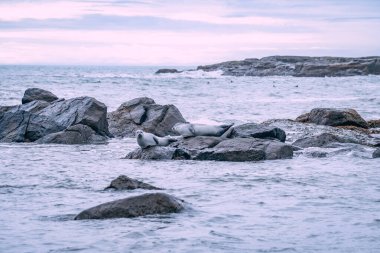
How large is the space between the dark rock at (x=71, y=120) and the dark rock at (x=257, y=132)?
5.01m

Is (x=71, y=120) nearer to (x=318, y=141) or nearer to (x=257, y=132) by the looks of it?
(x=257, y=132)

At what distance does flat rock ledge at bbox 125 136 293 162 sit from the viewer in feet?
49.6

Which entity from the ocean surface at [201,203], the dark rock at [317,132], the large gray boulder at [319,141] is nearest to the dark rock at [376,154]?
the ocean surface at [201,203]

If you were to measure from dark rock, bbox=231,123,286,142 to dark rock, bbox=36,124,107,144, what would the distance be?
4.73 meters

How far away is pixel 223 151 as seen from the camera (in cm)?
1522

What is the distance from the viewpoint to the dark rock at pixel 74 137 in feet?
62.4

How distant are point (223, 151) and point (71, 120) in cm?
666

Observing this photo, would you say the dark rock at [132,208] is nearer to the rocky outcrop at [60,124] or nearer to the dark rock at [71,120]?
the rocky outcrop at [60,124]

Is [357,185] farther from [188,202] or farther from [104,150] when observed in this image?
[104,150]

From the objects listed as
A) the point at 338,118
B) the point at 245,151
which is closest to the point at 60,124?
the point at 245,151

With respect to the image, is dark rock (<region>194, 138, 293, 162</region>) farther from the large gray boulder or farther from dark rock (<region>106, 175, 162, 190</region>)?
dark rock (<region>106, 175, 162, 190</region>)

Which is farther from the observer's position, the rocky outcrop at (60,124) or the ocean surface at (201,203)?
the rocky outcrop at (60,124)

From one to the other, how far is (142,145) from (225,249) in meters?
8.84

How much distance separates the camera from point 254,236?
805 cm
